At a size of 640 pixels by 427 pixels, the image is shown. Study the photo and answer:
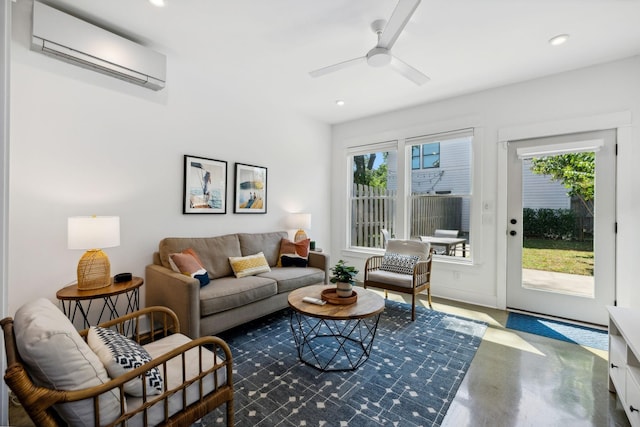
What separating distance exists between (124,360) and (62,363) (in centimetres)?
23

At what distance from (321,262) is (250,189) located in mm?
1391

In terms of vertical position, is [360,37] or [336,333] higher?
[360,37]

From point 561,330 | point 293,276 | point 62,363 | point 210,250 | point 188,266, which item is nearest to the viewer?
point 62,363

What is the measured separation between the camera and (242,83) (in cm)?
355

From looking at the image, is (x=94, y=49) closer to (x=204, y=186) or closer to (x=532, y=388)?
(x=204, y=186)

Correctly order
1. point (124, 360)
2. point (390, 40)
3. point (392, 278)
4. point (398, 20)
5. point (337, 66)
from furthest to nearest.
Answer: point (392, 278) < point (337, 66) < point (390, 40) < point (398, 20) < point (124, 360)

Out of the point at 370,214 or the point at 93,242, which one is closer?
the point at 93,242

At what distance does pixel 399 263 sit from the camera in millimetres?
3664

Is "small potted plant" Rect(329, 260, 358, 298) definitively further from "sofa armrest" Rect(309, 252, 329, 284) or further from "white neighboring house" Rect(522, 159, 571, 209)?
"white neighboring house" Rect(522, 159, 571, 209)

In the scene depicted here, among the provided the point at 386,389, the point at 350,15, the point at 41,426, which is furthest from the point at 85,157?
the point at 386,389

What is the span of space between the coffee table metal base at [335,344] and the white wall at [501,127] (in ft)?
5.63

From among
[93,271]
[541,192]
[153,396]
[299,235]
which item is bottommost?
[153,396]

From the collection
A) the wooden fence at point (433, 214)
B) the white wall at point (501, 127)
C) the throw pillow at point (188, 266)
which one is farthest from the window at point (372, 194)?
the throw pillow at point (188, 266)

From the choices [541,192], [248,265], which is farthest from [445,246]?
[248,265]
